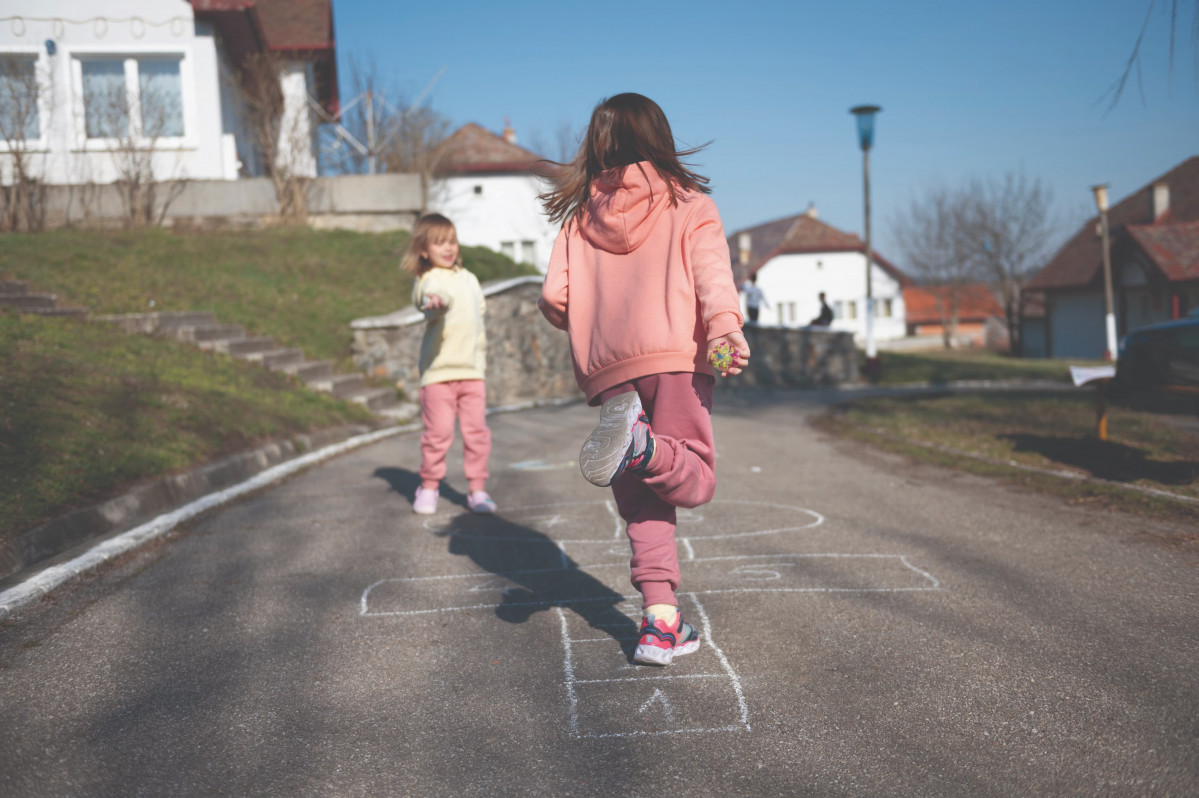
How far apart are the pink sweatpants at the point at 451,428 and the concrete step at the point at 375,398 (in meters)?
5.25

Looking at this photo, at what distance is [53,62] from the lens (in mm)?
17359

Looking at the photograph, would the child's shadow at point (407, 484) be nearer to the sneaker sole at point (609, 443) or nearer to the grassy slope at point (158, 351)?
the grassy slope at point (158, 351)

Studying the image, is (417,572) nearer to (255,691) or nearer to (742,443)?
(255,691)

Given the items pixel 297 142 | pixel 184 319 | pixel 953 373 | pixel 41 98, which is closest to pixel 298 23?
pixel 297 142

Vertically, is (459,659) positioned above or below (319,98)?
below

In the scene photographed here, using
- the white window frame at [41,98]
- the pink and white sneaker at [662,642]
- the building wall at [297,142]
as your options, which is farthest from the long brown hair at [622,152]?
the white window frame at [41,98]

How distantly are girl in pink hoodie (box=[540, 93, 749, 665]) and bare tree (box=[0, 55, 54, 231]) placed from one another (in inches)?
580

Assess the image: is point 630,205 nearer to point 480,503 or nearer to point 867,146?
point 480,503

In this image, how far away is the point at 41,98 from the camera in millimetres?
16344

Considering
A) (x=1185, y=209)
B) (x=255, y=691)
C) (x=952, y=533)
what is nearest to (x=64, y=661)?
(x=255, y=691)

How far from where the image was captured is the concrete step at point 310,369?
10.9 m

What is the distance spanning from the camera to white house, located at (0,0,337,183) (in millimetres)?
16906

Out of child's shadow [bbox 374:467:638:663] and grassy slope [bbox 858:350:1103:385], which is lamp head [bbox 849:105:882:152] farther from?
child's shadow [bbox 374:467:638:663]

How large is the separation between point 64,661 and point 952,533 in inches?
163
